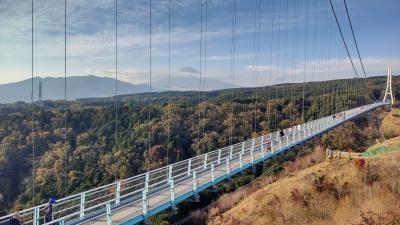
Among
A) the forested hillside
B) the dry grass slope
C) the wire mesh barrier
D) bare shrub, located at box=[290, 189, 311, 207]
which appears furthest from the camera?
bare shrub, located at box=[290, 189, 311, 207]

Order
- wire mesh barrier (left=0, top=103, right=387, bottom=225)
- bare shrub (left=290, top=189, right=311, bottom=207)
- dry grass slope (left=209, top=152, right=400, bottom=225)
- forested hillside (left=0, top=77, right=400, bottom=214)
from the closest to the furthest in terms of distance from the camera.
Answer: wire mesh barrier (left=0, top=103, right=387, bottom=225), forested hillside (left=0, top=77, right=400, bottom=214), dry grass slope (left=209, top=152, right=400, bottom=225), bare shrub (left=290, top=189, right=311, bottom=207)

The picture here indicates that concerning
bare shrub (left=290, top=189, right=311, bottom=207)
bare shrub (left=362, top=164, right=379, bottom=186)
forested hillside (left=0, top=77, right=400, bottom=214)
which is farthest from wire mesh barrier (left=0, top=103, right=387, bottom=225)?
bare shrub (left=362, top=164, right=379, bottom=186)

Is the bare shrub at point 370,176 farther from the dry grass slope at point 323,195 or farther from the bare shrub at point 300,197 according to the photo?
the bare shrub at point 300,197

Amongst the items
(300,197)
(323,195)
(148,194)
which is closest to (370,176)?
(323,195)

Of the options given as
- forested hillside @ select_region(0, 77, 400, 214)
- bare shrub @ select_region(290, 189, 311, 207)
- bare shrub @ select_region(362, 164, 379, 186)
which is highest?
forested hillside @ select_region(0, 77, 400, 214)

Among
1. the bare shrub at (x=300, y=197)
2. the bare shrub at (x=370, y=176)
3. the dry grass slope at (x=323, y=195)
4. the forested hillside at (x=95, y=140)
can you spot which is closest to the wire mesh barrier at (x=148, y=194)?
the forested hillside at (x=95, y=140)

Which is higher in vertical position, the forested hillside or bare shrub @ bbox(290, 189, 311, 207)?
the forested hillside

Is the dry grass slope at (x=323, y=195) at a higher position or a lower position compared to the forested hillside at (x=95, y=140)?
lower

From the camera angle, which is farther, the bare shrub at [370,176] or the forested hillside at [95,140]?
the bare shrub at [370,176]

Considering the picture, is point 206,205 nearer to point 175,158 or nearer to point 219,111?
point 175,158

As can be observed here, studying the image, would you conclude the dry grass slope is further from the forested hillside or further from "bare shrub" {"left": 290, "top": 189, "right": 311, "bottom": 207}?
the forested hillside
